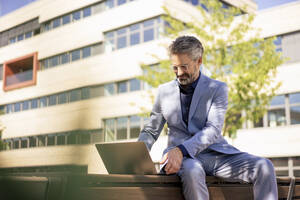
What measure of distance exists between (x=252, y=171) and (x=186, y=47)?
0.87 metres

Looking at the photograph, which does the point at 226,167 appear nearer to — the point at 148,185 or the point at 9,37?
the point at 148,185

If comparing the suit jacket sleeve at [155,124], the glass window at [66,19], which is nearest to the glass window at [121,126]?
the suit jacket sleeve at [155,124]

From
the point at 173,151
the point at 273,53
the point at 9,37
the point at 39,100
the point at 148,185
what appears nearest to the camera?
the point at 39,100

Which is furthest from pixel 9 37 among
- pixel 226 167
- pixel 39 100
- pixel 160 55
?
pixel 160 55

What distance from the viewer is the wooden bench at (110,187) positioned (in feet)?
1.79

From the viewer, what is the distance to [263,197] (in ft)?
7.59

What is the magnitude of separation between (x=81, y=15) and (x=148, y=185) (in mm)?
1309

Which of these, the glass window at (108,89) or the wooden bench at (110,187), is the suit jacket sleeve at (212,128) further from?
the glass window at (108,89)

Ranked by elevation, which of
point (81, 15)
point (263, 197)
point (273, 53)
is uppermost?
point (273, 53)

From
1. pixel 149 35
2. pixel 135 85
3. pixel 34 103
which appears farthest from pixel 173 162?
pixel 149 35

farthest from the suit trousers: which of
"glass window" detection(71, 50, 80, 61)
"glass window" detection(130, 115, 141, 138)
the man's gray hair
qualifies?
"glass window" detection(130, 115, 141, 138)

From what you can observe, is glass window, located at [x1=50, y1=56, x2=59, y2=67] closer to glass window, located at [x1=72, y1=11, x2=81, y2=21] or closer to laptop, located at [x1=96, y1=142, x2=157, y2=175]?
glass window, located at [x1=72, y1=11, x2=81, y2=21]

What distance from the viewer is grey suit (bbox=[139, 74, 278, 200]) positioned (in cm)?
232

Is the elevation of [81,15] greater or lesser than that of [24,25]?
lesser
